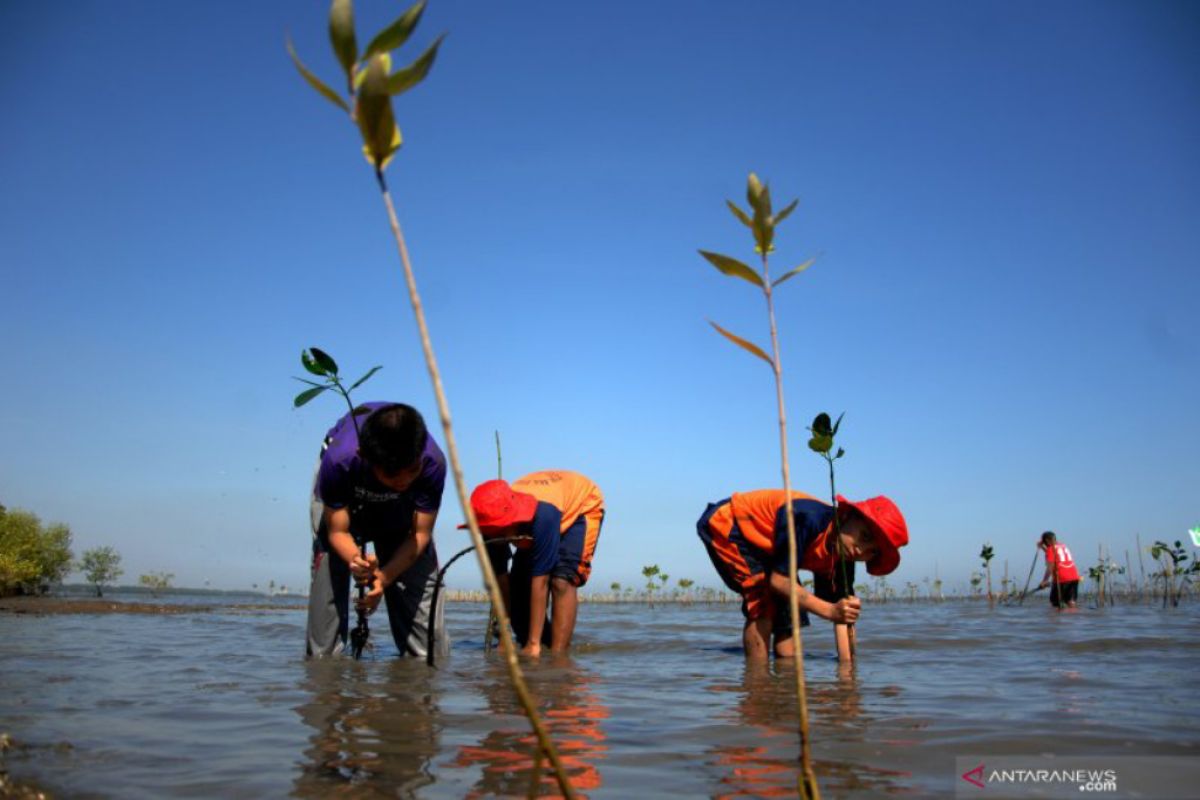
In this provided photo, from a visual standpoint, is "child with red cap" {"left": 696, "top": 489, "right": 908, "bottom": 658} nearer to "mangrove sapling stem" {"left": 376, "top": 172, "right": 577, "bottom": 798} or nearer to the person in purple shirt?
the person in purple shirt

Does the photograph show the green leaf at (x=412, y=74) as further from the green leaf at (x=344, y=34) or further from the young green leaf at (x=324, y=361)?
the young green leaf at (x=324, y=361)

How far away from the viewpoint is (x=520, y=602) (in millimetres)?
5883

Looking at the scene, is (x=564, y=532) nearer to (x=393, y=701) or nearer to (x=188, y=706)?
(x=393, y=701)

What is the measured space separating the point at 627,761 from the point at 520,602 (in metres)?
3.62

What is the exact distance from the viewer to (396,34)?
1.02 meters

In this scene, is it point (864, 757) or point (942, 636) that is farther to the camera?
point (942, 636)

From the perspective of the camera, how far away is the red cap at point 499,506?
5.15 m

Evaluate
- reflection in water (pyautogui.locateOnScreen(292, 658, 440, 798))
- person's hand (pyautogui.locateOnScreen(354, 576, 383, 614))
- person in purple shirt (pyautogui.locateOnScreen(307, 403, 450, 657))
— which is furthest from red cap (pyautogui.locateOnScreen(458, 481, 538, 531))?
reflection in water (pyautogui.locateOnScreen(292, 658, 440, 798))

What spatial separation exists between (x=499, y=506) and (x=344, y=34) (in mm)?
4333

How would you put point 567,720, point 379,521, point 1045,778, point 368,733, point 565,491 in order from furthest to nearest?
point 565,491
point 379,521
point 567,720
point 368,733
point 1045,778

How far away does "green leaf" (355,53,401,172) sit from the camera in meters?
1.02

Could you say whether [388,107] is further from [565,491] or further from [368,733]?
[565,491]

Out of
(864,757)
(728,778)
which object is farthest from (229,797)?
(864,757)

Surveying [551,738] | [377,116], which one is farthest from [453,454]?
[551,738]
